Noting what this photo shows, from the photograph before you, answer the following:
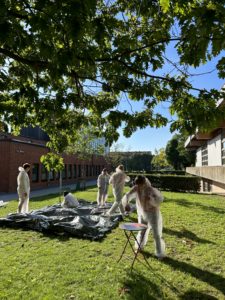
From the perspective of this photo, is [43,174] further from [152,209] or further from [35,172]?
[152,209]

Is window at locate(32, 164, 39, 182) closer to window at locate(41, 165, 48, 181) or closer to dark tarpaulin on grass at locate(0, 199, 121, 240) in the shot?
window at locate(41, 165, 48, 181)

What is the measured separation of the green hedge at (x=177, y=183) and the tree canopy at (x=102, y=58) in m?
16.7

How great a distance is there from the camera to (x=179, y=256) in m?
6.83

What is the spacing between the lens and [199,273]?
5.80 m

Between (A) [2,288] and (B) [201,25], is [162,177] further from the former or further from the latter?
(B) [201,25]

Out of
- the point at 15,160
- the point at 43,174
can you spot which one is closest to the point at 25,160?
the point at 15,160

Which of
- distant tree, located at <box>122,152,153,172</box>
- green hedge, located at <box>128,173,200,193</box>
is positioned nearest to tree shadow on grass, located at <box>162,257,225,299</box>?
green hedge, located at <box>128,173,200,193</box>

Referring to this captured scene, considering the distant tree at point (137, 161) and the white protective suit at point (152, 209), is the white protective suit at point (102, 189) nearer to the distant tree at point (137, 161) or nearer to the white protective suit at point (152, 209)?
the white protective suit at point (152, 209)

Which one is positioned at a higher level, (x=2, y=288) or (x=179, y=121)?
(x=179, y=121)

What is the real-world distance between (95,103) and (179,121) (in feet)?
6.19

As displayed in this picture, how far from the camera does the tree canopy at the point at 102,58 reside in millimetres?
3316

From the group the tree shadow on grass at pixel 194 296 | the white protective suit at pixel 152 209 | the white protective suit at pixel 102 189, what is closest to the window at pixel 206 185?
the white protective suit at pixel 102 189

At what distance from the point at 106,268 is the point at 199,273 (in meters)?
1.76

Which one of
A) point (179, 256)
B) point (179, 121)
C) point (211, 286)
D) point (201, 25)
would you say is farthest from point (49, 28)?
point (179, 256)
